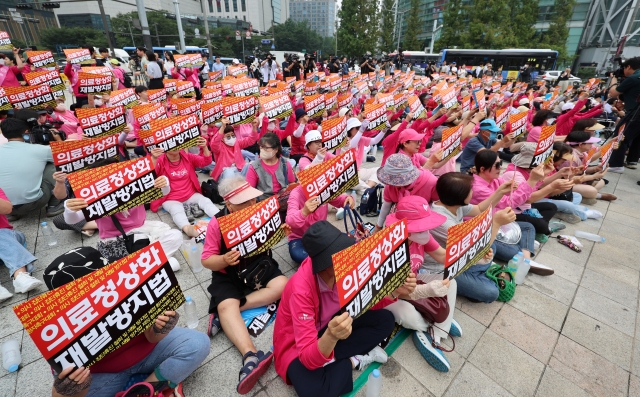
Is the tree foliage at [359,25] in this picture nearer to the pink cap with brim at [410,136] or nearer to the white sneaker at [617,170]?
the white sneaker at [617,170]

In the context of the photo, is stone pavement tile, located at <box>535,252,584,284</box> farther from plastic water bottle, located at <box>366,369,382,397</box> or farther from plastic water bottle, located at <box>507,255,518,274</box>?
plastic water bottle, located at <box>366,369,382,397</box>

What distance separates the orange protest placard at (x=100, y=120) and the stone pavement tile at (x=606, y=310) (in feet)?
28.0

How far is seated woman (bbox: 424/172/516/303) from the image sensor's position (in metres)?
3.33

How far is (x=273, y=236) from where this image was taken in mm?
3404

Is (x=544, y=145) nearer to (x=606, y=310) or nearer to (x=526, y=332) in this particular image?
(x=606, y=310)

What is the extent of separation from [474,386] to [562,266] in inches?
116

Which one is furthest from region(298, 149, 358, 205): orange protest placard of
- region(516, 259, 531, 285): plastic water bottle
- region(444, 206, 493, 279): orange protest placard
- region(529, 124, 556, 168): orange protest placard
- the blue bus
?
the blue bus

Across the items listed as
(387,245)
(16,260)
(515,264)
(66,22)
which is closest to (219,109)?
(16,260)

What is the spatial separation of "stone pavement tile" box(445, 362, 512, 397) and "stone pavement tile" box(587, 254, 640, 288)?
10.3 ft

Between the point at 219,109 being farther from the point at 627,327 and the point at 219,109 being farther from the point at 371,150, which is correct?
the point at 627,327

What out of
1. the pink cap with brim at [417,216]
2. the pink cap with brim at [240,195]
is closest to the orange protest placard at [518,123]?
the pink cap with brim at [417,216]

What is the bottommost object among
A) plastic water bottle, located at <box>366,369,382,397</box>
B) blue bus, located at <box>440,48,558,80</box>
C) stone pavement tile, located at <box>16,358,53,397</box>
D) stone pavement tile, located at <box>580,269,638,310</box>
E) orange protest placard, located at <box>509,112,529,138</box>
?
stone pavement tile, located at <box>580,269,638,310</box>

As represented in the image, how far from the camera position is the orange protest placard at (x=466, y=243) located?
2.56 metres

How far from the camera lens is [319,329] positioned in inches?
105
